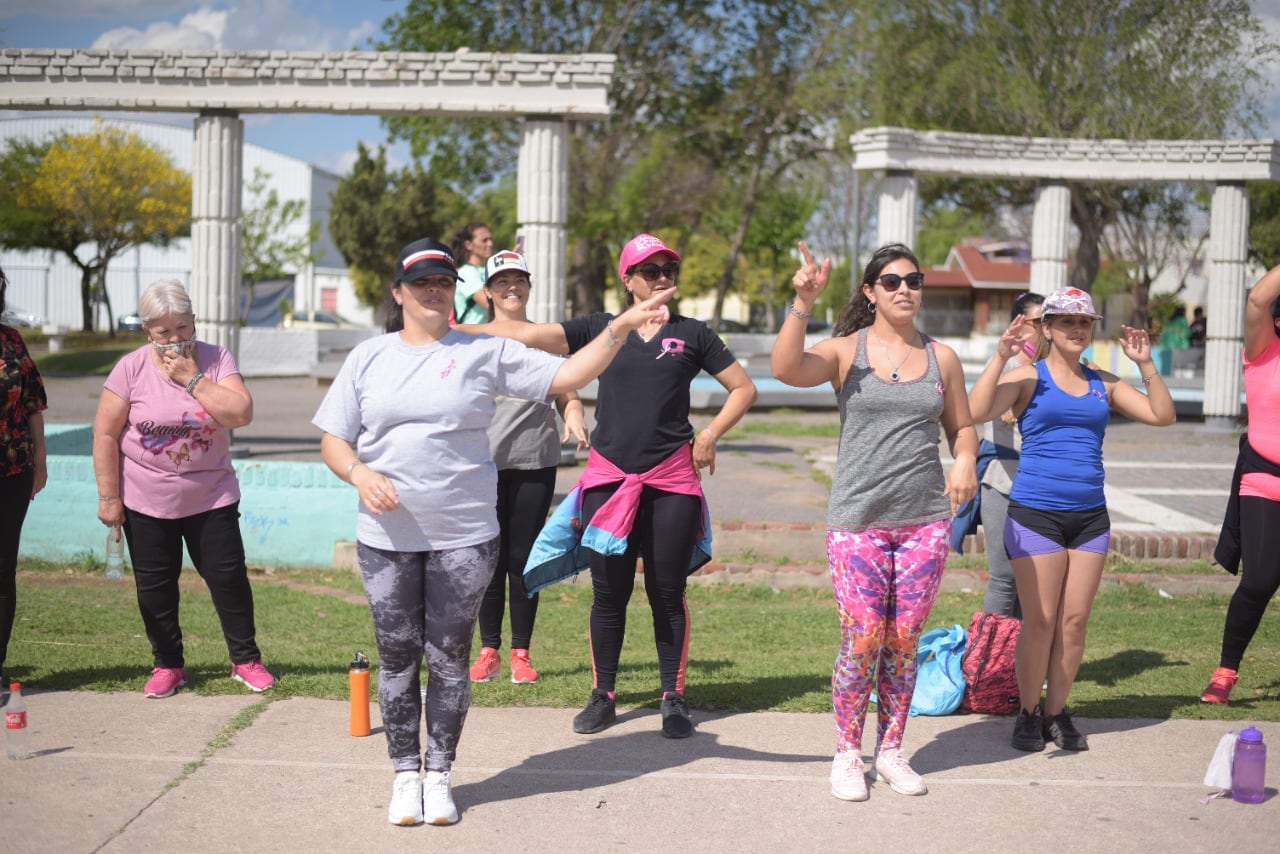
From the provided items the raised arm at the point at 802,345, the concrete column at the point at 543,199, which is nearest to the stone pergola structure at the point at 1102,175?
the concrete column at the point at 543,199

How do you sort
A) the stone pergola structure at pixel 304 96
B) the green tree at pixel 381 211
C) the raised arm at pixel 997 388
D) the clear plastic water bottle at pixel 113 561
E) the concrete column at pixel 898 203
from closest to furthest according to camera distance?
1. the raised arm at pixel 997 388
2. the clear plastic water bottle at pixel 113 561
3. the stone pergola structure at pixel 304 96
4. the concrete column at pixel 898 203
5. the green tree at pixel 381 211

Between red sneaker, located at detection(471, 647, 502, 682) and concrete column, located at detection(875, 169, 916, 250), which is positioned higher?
concrete column, located at detection(875, 169, 916, 250)

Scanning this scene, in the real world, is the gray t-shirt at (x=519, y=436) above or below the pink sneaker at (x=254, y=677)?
above

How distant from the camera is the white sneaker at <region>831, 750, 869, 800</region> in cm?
479

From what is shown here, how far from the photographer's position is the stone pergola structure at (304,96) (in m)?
14.1

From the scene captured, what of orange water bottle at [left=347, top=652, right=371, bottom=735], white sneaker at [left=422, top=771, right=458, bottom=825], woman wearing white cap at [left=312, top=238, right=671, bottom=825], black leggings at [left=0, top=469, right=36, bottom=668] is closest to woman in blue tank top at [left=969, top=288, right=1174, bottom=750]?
woman wearing white cap at [left=312, top=238, right=671, bottom=825]

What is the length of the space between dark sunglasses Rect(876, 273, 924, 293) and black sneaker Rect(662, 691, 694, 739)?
1997 millimetres

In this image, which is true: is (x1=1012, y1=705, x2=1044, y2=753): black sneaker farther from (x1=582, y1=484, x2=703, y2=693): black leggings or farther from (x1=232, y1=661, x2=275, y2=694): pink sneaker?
(x1=232, y1=661, x2=275, y2=694): pink sneaker

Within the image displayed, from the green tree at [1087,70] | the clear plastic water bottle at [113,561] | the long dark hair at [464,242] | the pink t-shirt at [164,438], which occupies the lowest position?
the clear plastic water bottle at [113,561]

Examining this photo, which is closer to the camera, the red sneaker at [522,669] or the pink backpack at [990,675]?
the pink backpack at [990,675]

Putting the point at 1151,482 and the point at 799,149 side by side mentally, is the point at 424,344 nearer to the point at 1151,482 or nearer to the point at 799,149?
the point at 1151,482

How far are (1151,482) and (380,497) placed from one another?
36.5 ft

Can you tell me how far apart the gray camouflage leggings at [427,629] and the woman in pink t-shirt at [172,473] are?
1560 millimetres

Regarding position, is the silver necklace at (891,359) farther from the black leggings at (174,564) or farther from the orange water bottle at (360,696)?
the black leggings at (174,564)
